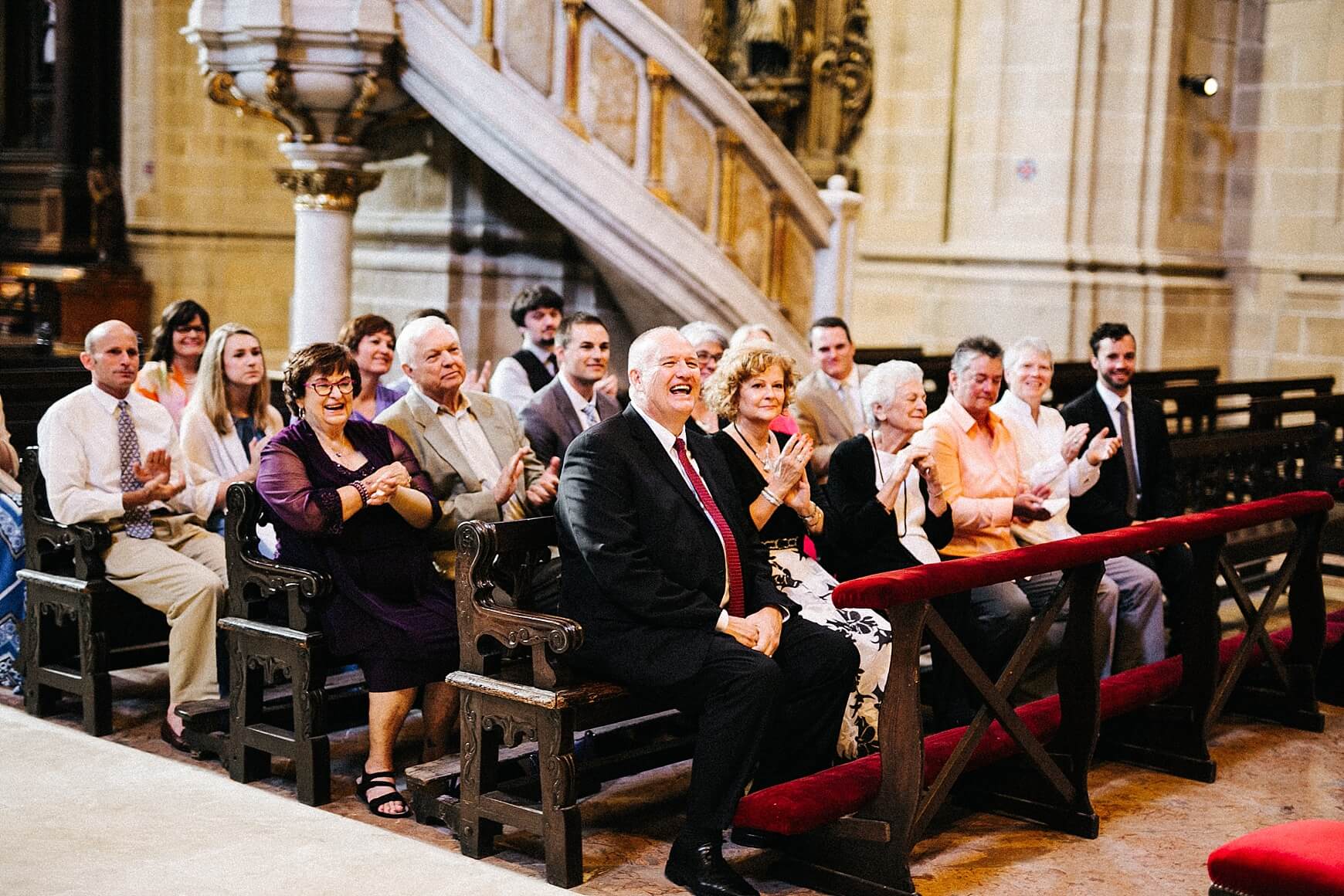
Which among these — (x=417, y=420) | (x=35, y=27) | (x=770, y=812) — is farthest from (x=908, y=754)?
(x=35, y=27)

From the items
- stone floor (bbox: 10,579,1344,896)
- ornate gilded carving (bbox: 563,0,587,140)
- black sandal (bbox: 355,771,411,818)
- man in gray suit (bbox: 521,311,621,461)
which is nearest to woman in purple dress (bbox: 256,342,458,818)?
black sandal (bbox: 355,771,411,818)

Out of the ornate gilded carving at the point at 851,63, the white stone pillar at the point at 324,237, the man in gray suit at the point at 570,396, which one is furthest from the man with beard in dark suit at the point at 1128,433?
the ornate gilded carving at the point at 851,63

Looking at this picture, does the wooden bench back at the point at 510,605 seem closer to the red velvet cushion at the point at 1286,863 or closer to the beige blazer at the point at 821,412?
the red velvet cushion at the point at 1286,863

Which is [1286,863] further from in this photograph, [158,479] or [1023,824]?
[158,479]

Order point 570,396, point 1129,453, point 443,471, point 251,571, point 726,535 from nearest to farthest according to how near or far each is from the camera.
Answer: point 726,535, point 251,571, point 443,471, point 570,396, point 1129,453

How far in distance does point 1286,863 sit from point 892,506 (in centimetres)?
213

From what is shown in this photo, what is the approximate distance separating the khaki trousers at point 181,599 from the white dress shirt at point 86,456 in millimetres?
135

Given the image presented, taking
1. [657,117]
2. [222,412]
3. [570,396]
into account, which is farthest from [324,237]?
[570,396]

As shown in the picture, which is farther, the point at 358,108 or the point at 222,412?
the point at 358,108

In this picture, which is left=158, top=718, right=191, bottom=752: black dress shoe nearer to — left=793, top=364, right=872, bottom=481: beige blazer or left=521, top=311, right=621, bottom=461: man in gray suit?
left=521, top=311, right=621, bottom=461: man in gray suit

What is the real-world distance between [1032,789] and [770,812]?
3.71 feet

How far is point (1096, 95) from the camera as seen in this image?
1110cm

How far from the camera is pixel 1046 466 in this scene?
5945 millimetres

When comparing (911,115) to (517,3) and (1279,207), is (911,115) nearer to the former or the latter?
(1279,207)
